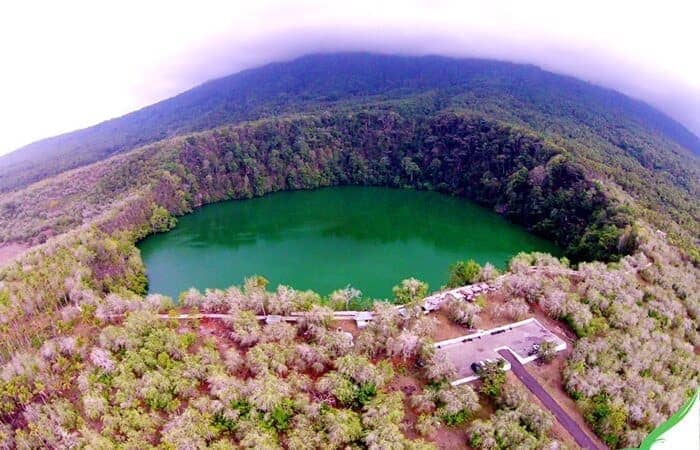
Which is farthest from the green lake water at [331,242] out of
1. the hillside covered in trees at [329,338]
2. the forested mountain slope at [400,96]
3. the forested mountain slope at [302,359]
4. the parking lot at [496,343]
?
the forested mountain slope at [400,96]

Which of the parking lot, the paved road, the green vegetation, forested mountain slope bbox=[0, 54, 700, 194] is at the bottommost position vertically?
the paved road

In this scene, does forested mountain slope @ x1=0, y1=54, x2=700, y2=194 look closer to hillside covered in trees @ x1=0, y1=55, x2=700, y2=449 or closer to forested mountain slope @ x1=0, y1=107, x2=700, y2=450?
hillside covered in trees @ x1=0, y1=55, x2=700, y2=449

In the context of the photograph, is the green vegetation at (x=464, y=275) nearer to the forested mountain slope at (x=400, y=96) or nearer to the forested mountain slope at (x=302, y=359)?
the forested mountain slope at (x=302, y=359)

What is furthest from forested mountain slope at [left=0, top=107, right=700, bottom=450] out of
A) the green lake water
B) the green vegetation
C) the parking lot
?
the green lake water

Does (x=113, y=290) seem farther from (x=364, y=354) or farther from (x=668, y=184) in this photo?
(x=668, y=184)

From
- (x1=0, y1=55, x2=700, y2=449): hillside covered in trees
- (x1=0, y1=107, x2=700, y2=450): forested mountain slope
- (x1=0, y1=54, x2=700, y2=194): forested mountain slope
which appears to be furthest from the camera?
(x1=0, y1=54, x2=700, y2=194): forested mountain slope

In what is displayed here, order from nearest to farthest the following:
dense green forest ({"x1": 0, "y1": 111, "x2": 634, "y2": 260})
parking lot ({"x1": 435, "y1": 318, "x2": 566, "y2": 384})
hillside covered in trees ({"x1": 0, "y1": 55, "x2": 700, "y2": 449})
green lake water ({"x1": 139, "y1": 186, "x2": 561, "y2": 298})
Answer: hillside covered in trees ({"x1": 0, "y1": 55, "x2": 700, "y2": 449}), parking lot ({"x1": 435, "y1": 318, "x2": 566, "y2": 384}), green lake water ({"x1": 139, "y1": 186, "x2": 561, "y2": 298}), dense green forest ({"x1": 0, "y1": 111, "x2": 634, "y2": 260})
